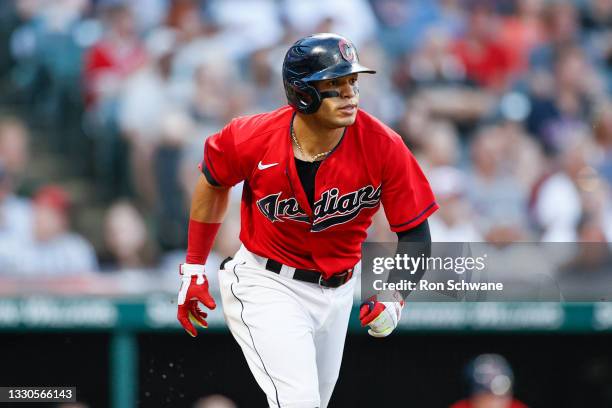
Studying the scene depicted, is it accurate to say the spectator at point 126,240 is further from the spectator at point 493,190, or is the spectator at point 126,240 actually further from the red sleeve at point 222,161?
the red sleeve at point 222,161

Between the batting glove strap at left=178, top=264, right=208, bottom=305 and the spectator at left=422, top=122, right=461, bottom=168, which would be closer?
the batting glove strap at left=178, top=264, right=208, bottom=305

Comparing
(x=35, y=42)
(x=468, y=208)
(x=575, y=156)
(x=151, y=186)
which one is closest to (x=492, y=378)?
(x=468, y=208)

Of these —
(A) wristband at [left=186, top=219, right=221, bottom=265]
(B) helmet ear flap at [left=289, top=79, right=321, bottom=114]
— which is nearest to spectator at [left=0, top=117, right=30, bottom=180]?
(A) wristband at [left=186, top=219, right=221, bottom=265]

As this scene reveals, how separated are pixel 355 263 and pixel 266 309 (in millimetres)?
A: 452

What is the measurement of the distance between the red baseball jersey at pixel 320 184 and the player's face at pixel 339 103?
159 millimetres

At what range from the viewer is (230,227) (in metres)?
6.65

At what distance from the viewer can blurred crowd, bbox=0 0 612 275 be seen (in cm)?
682

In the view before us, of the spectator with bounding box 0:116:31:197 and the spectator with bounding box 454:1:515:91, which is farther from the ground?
the spectator with bounding box 454:1:515:91

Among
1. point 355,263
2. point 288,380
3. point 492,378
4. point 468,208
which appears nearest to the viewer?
point 288,380

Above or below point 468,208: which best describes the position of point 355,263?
above

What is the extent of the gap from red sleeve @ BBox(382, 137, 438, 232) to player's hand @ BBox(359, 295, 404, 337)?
0.97 ft

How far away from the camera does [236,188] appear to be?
22.5ft

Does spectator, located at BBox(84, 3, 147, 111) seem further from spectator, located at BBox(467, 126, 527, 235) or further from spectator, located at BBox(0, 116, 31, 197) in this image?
Answer: spectator, located at BBox(467, 126, 527, 235)

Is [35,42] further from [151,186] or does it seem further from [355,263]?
[355,263]
